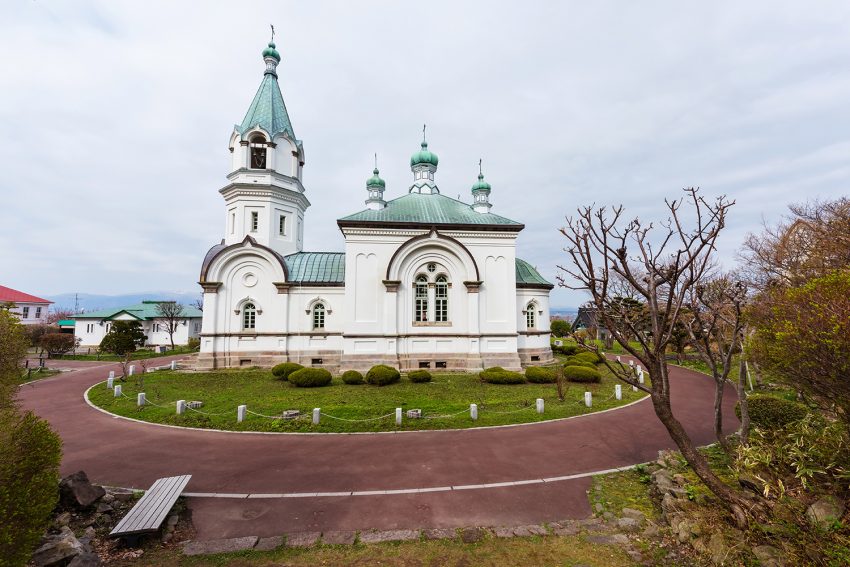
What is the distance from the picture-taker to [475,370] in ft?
74.3

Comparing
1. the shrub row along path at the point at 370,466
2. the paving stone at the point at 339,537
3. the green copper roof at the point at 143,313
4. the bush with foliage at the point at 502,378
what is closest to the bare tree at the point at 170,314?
the green copper roof at the point at 143,313

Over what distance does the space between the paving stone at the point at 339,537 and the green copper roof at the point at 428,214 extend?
1874 cm

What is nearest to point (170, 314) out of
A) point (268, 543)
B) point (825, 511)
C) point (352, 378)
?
point (352, 378)

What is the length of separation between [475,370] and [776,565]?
1785 cm

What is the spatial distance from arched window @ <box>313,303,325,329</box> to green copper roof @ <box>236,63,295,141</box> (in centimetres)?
1320

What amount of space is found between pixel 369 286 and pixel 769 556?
2036 centimetres

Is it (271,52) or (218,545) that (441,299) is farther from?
(271,52)

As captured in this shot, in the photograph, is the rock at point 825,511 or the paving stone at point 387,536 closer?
the rock at point 825,511

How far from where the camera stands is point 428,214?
80.9 feet

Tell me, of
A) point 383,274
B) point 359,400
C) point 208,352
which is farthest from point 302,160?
point 359,400

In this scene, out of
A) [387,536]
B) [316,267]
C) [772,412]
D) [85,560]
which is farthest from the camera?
[316,267]

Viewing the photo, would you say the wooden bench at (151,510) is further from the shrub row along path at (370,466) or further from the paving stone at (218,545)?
the paving stone at (218,545)

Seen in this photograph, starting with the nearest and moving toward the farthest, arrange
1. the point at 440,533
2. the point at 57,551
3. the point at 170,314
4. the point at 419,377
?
the point at 57,551, the point at 440,533, the point at 419,377, the point at 170,314

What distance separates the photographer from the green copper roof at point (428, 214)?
23969 mm
